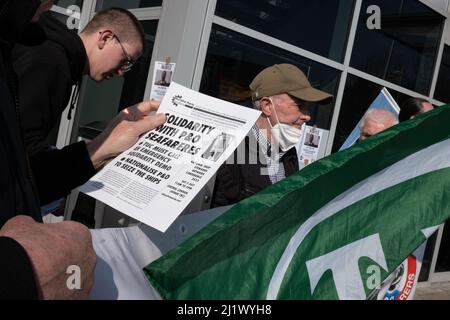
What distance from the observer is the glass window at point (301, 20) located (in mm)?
3467

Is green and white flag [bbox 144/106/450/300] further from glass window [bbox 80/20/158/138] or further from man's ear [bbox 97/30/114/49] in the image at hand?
glass window [bbox 80/20/158/138]

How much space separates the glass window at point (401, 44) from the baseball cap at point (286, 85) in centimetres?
237

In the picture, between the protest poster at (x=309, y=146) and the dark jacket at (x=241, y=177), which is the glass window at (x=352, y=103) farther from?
the dark jacket at (x=241, y=177)

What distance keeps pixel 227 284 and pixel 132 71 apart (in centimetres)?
294

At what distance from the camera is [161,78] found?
10.3ft

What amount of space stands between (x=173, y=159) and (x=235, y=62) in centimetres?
239

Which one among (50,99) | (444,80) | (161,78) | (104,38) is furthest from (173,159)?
(444,80)

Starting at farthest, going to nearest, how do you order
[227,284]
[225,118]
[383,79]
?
[383,79]
[225,118]
[227,284]

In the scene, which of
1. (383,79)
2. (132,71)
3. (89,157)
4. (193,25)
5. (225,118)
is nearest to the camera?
(225,118)

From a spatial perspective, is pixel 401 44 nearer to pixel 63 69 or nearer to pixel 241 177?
pixel 241 177

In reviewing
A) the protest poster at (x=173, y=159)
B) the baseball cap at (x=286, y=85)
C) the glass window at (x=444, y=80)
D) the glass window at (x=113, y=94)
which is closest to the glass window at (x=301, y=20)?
the glass window at (x=113, y=94)
